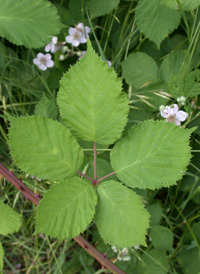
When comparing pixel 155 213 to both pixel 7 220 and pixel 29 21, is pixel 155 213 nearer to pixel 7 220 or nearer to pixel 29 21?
pixel 7 220

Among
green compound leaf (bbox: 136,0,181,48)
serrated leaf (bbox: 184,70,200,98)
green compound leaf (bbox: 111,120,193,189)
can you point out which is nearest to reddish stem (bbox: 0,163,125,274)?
green compound leaf (bbox: 111,120,193,189)

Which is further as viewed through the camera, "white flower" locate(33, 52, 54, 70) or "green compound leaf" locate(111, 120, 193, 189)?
"white flower" locate(33, 52, 54, 70)

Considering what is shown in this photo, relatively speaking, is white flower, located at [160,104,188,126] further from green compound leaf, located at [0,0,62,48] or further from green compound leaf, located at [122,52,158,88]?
green compound leaf, located at [0,0,62,48]

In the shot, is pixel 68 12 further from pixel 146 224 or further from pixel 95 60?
pixel 146 224

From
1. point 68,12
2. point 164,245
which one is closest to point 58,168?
point 164,245

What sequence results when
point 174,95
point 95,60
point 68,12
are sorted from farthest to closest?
1. point 68,12
2. point 174,95
3. point 95,60

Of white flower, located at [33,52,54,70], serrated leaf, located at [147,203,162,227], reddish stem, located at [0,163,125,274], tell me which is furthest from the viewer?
white flower, located at [33,52,54,70]

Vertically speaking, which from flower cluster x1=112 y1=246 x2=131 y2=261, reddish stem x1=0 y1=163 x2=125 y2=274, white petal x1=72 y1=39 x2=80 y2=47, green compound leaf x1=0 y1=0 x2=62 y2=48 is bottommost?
flower cluster x1=112 y1=246 x2=131 y2=261

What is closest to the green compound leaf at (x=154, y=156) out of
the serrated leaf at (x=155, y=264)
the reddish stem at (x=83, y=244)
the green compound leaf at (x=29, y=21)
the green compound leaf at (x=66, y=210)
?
the green compound leaf at (x=66, y=210)
